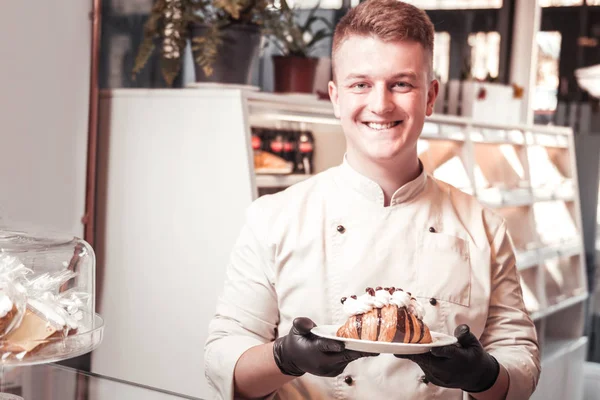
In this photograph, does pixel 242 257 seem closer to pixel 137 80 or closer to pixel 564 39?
pixel 137 80

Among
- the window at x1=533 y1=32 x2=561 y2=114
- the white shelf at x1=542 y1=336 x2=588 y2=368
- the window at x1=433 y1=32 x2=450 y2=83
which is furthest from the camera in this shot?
the window at x1=533 y1=32 x2=561 y2=114

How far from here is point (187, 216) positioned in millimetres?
2938

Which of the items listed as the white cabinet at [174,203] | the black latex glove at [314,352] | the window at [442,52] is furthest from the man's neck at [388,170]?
the window at [442,52]

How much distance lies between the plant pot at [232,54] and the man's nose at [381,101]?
1448 millimetres

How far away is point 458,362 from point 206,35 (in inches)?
73.8

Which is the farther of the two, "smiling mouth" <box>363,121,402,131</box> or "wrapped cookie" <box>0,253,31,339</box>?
"smiling mouth" <box>363,121,402,131</box>

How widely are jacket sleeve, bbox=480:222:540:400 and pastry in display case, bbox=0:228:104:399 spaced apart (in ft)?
2.96

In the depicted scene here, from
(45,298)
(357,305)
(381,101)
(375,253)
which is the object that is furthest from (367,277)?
(45,298)

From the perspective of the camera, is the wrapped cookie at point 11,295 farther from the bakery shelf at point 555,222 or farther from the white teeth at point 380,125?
the bakery shelf at point 555,222

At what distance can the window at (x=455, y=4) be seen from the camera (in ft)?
17.3

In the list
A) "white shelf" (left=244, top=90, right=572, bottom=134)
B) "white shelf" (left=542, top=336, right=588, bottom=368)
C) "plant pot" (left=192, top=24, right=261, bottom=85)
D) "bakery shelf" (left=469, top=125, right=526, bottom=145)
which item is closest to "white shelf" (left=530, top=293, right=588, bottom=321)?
"white shelf" (left=542, top=336, right=588, bottom=368)

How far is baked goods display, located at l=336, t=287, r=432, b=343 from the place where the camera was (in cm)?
161

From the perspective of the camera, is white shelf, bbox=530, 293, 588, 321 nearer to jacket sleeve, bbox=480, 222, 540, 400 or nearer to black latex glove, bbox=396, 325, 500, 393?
jacket sleeve, bbox=480, 222, 540, 400

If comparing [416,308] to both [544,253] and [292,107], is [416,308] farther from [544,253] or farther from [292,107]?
[544,253]
